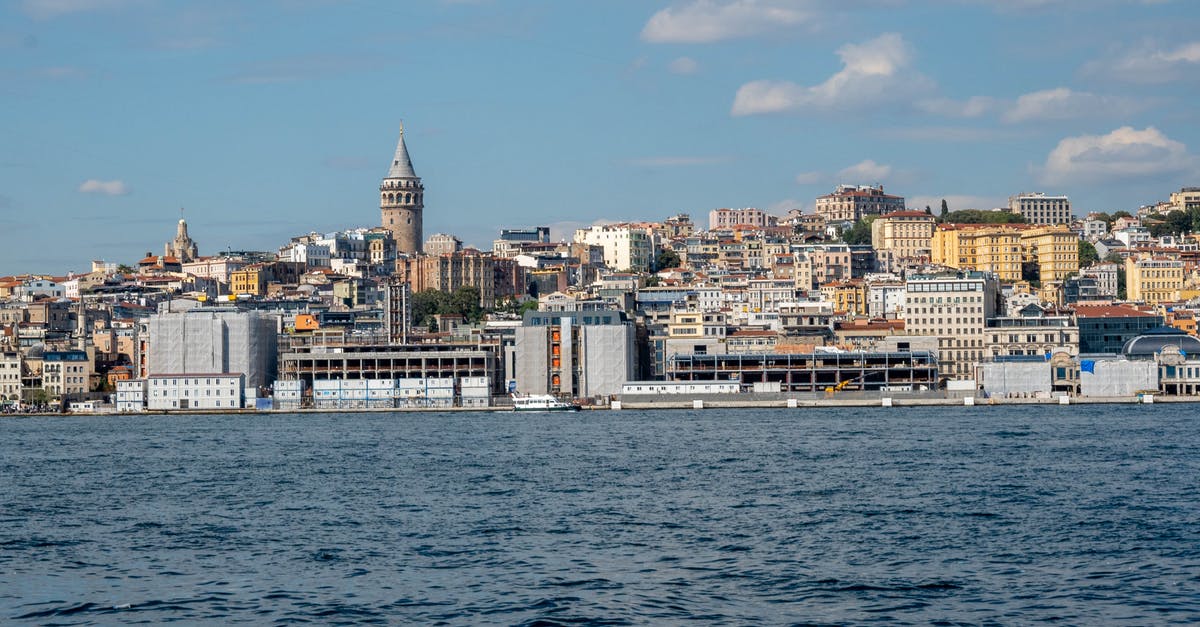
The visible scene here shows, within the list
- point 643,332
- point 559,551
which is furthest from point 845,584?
point 643,332

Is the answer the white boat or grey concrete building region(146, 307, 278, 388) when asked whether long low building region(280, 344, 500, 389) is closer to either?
grey concrete building region(146, 307, 278, 388)

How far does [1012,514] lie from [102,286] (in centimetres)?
10322

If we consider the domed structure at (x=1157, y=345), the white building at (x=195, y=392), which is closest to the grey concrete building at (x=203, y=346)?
the white building at (x=195, y=392)

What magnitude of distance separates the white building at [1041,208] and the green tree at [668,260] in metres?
29.3

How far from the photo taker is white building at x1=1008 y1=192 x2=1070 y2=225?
14762 centimetres

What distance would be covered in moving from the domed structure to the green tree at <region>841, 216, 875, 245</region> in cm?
6275

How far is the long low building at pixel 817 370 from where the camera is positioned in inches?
3105

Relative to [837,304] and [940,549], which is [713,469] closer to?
[940,549]

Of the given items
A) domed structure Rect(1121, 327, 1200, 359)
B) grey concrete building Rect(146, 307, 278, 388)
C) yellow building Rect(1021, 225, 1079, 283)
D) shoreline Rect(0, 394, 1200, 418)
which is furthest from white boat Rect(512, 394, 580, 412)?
yellow building Rect(1021, 225, 1079, 283)

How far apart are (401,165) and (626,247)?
26.3 metres

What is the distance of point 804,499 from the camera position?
3172 centimetres

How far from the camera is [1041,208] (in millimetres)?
148500

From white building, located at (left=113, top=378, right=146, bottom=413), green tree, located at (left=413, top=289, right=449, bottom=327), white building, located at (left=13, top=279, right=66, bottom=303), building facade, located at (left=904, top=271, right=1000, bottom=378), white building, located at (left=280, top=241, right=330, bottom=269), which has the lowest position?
white building, located at (left=113, top=378, right=146, bottom=413)

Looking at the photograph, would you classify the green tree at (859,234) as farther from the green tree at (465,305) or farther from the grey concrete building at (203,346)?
the grey concrete building at (203,346)
